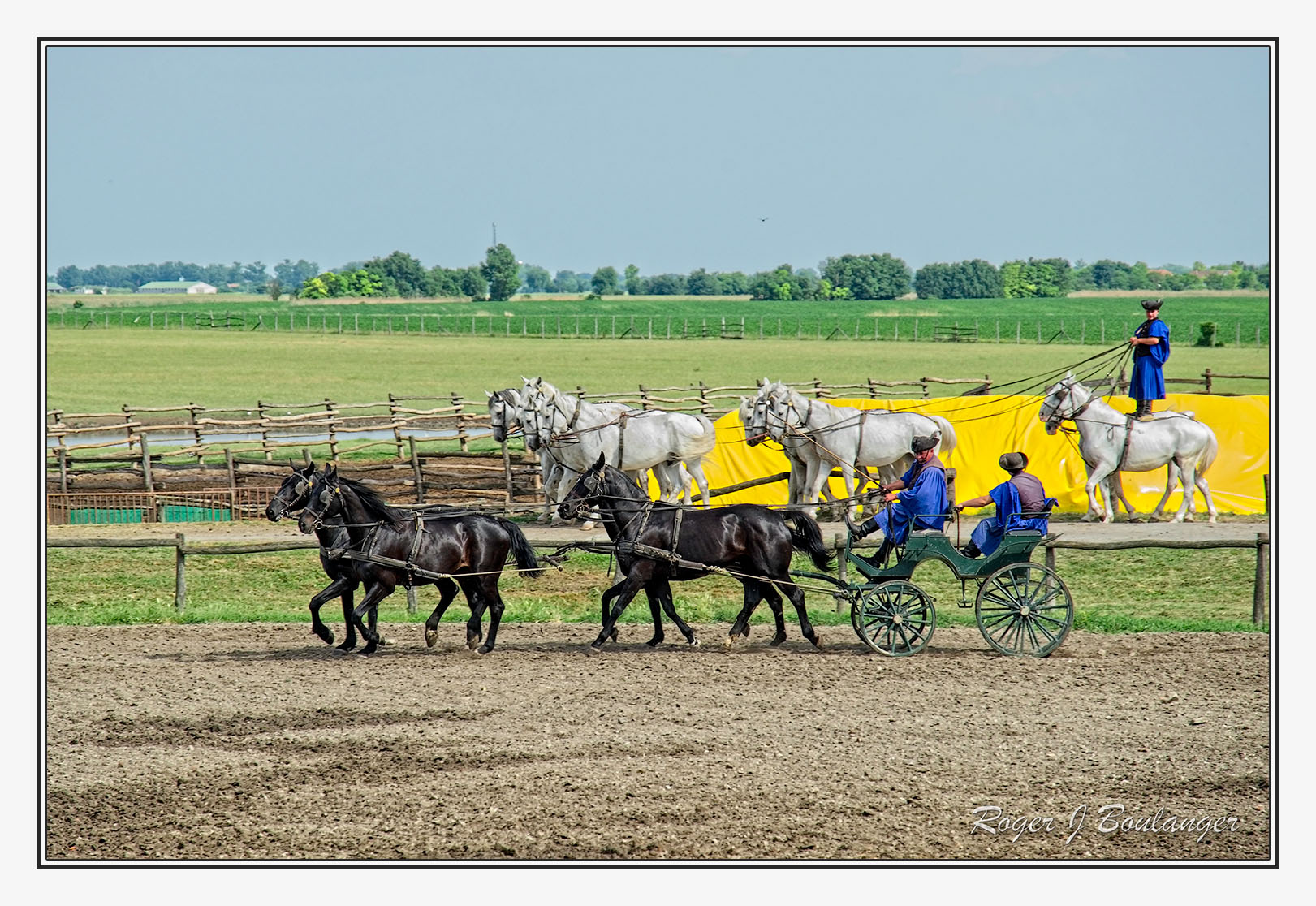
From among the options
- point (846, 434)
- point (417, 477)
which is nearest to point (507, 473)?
point (417, 477)

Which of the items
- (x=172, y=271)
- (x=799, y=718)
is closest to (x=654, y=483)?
(x=799, y=718)

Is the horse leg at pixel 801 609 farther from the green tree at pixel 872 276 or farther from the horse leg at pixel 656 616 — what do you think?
the green tree at pixel 872 276

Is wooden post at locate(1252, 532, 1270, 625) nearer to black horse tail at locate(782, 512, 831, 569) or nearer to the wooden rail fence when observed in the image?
the wooden rail fence

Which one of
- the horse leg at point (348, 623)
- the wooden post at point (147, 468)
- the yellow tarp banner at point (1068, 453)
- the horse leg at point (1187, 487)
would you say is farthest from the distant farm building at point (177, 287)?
the horse leg at point (348, 623)

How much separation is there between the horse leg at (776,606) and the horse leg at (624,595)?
3.48ft

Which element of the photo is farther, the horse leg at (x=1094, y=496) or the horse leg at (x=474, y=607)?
the horse leg at (x=1094, y=496)

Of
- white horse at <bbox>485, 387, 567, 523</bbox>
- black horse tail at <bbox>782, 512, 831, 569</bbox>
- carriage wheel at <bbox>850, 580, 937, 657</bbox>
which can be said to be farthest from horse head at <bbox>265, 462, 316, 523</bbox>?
white horse at <bbox>485, 387, 567, 523</bbox>

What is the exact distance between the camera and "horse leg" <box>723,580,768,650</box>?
12352 mm

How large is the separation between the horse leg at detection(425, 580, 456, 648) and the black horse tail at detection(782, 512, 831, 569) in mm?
2976

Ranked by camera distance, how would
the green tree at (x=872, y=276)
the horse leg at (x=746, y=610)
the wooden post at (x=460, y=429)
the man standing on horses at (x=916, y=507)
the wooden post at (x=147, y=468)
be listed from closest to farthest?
the man standing on horses at (x=916, y=507)
the horse leg at (x=746, y=610)
the wooden post at (x=147, y=468)
the wooden post at (x=460, y=429)
the green tree at (x=872, y=276)

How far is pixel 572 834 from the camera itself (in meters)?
7.62

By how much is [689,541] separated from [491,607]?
1.80 metres

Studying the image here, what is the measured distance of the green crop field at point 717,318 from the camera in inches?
3061

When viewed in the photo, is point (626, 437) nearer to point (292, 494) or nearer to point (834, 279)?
point (292, 494)
